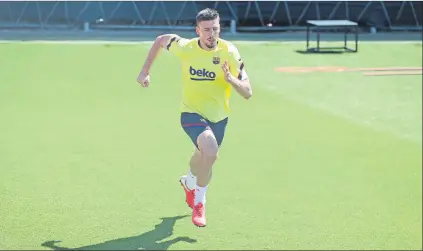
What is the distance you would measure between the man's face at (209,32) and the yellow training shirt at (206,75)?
3.3 inches

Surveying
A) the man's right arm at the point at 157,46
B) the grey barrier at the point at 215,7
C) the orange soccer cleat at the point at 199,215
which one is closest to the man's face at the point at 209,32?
the man's right arm at the point at 157,46

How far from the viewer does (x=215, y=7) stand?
26.8 metres

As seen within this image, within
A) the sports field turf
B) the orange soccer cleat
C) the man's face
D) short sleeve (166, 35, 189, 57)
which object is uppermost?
the man's face

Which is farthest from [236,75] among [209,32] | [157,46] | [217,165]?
[217,165]

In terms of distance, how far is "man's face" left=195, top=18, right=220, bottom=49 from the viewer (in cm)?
612

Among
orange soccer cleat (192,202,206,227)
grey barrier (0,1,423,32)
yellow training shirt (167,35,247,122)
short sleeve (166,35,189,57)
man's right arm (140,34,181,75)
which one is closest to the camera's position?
orange soccer cleat (192,202,206,227)

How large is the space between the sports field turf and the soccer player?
0.49m

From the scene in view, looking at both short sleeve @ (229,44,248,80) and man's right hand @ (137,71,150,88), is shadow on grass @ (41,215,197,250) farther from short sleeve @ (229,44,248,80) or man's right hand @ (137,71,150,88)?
short sleeve @ (229,44,248,80)

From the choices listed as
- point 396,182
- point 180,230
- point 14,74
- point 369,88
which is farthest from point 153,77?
point 180,230

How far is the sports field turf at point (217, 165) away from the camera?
6039mm

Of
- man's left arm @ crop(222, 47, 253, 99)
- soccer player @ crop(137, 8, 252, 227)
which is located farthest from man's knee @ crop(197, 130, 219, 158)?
man's left arm @ crop(222, 47, 253, 99)

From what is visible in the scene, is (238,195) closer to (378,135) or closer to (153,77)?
(378,135)

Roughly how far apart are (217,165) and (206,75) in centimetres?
225

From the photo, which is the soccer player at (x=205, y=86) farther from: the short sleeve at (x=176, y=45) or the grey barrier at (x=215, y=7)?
the grey barrier at (x=215, y=7)
